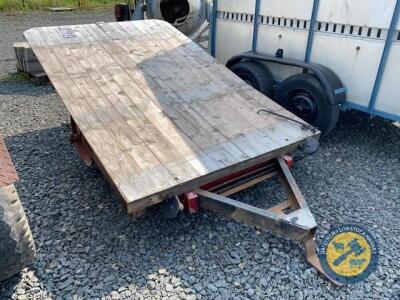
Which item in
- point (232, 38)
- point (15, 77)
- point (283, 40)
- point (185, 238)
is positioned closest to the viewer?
point (185, 238)

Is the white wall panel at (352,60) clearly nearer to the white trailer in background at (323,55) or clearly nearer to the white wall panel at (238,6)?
the white trailer in background at (323,55)

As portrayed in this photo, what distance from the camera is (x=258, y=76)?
533 centimetres

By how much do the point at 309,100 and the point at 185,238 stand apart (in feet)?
8.30

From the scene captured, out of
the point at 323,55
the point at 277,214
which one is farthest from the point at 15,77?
the point at 277,214

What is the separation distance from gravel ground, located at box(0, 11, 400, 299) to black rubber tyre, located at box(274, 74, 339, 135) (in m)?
0.42

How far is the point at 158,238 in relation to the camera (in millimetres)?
3309

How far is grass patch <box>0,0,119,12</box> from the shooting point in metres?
16.5

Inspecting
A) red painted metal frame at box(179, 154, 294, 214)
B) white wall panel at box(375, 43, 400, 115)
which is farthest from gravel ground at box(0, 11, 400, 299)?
white wall panel at box(375, 43, 400, 115)

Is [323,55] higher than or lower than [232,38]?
higher

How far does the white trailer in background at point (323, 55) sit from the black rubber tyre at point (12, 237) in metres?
3.55

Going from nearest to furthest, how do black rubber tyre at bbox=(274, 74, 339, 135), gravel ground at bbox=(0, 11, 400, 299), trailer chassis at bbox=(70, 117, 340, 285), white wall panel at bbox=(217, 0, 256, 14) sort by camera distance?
gravel ground at bbox=(0, 11, 400, 299)
trailer chassis at bbox=(70, 117, 340, 285)
black rubber tyre at bbox=(274, 74, 339, 135)
white wall panel at bbox=(217, 0, 256, 14)

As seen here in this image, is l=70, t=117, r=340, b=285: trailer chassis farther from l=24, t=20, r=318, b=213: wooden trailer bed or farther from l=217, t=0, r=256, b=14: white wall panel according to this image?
l=217, t=0, r=256, b=14: white wall panel

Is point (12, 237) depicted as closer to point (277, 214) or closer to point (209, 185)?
point (209, 185)

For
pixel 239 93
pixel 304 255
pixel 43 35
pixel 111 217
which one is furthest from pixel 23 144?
pixel 304 255
